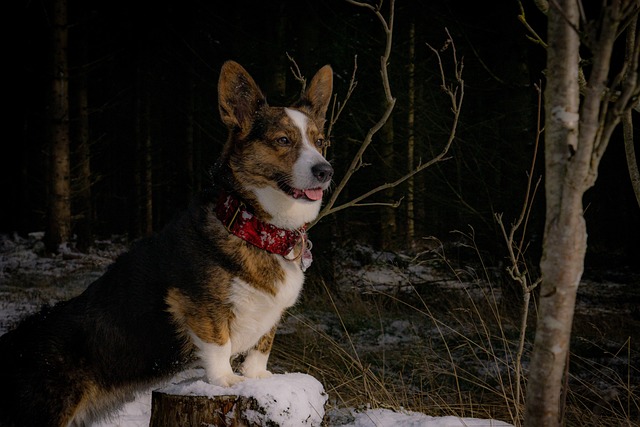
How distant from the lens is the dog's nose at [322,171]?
Answer: 281 cm

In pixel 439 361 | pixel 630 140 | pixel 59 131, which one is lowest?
pixel 439 361

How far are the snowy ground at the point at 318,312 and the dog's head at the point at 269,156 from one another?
0.90 metres

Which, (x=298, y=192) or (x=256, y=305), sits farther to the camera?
(x=298, y=192)

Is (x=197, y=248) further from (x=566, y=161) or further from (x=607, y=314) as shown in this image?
(x=607, y=314)

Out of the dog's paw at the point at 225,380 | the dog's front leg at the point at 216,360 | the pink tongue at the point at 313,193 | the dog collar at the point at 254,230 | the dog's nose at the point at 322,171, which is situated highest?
the dog's nose at the point at 322,171

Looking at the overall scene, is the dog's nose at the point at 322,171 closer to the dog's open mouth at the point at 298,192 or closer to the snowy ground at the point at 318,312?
the dog's open mouth at the point at 298,192

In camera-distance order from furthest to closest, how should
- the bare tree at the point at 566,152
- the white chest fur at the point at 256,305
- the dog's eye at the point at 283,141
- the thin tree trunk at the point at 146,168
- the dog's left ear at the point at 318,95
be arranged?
the thin tree trunk at the point at 146,168, the dog's left ear at the point at 318,95, the dog's eye at the point at 283,141, the white chest fur at the point at 256,305, the bare tree at the point at 566,152

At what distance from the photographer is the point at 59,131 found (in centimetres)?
1200

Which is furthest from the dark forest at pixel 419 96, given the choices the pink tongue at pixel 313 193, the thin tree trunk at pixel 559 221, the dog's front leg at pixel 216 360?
the thin tree trunk at pixel 559 221

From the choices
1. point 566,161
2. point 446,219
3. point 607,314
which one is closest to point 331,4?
point 446,219

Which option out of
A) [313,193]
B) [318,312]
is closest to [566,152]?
[313,193]

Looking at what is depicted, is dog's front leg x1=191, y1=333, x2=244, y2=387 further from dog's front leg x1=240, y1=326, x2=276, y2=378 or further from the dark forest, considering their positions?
the dark forest

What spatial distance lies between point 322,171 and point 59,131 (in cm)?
1097

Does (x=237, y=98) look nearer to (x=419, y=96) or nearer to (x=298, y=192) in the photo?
(x=298, y=192)
